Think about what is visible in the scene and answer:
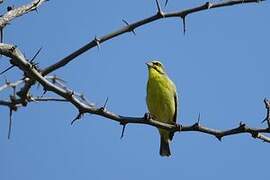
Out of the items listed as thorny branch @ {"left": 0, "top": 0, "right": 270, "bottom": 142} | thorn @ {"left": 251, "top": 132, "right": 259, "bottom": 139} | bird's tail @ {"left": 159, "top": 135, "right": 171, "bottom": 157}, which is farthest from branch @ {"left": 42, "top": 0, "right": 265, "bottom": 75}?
bird's tail @ {"left": 159, "top": 135, "right": 171, "bottom": 157}

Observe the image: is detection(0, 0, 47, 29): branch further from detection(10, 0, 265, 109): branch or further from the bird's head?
the bird's head

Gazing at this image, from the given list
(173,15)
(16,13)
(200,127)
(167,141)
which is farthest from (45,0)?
(167,141)

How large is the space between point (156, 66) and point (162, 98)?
3.30 feet

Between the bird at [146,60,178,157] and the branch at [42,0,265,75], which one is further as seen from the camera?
the bird at [146,60,178,157]

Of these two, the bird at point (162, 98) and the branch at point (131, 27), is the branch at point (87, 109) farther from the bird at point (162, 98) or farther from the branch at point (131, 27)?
the bird at point (162, 98)

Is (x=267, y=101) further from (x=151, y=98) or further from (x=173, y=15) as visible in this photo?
(x=151, y=98)

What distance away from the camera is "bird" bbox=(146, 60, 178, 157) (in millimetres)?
9367

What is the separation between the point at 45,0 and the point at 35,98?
38.0 inches

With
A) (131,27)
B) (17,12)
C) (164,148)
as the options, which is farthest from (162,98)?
(131,27)

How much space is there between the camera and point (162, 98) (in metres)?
9.44

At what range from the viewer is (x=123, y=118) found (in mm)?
4594

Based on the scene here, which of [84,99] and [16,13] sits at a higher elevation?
[16,13]

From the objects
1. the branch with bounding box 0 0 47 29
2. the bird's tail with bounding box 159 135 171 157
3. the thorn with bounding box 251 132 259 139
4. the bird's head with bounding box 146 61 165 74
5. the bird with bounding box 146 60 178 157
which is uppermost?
the bird's head with bounding box 146 61 165 74

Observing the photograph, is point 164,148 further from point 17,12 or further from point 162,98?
point 17,12
